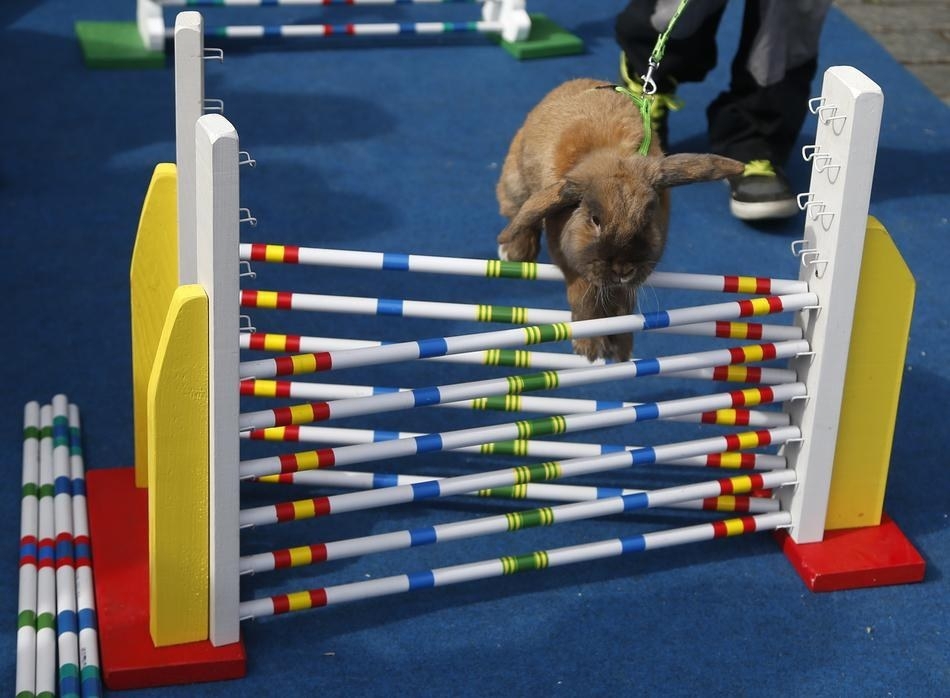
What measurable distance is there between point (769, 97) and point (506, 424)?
193 cm

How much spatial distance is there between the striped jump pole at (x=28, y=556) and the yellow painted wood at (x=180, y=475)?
212 millimetres

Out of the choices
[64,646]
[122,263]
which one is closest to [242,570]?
[64,646]

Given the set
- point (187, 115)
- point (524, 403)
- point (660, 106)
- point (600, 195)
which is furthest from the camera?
point (660, 106)

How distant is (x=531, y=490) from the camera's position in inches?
105

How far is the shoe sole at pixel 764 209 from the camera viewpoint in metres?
3.94

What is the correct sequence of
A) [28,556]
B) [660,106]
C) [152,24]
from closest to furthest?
[28,556], [660,106], [152,24]

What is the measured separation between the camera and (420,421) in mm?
3068

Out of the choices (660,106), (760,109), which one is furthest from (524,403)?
(760,109)

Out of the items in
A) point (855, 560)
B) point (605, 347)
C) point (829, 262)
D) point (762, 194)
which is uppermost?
point (829, 262)

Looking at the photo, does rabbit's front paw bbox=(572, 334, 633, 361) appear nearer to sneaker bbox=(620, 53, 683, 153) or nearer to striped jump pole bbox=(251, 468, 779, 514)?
striped jump pole bbox=(251, 468, 779, 514)

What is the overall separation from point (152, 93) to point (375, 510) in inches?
96.1

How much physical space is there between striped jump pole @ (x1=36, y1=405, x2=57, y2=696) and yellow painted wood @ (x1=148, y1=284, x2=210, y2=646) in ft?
0.58

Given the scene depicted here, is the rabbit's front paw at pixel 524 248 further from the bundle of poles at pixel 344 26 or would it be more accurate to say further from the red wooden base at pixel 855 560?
the bundle of poles at pixel 344 26

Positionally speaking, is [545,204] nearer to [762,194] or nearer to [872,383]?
[872,383]
